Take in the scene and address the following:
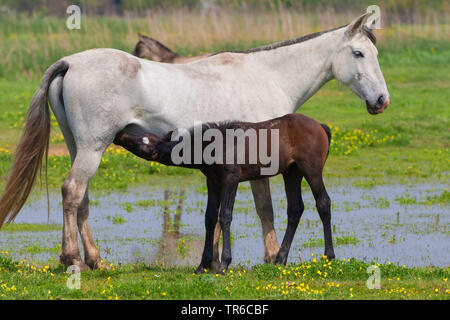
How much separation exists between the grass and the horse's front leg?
552mm

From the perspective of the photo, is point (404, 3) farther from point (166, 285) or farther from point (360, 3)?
point (166, 285)

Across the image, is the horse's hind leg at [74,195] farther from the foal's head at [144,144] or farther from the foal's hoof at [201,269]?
the foal's hoof at [201,269]

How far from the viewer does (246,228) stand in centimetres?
1060

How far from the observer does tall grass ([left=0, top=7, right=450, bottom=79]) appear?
24.5 m

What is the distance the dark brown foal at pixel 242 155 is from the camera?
8.01m

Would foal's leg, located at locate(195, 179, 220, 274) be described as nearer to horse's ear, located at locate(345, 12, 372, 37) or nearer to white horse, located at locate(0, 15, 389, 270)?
white horse, located at locate(0, 15, 389, 270)

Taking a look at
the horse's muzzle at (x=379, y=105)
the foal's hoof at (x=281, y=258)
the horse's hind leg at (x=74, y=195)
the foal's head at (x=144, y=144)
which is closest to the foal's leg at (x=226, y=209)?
the foal's hoof at (x=281, y=258)

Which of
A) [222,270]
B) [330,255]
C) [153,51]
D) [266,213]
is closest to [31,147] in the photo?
[222,270]

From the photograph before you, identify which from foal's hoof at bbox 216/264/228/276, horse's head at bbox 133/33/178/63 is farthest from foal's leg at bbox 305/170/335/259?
horse's head at bbox 133/33/178/63

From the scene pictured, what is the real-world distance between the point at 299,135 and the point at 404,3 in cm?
3056

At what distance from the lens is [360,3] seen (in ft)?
106

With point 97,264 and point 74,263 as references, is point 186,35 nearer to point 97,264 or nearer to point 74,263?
point 97,264

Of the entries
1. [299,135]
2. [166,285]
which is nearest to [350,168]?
[299,135]

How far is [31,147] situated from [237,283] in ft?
8.38
